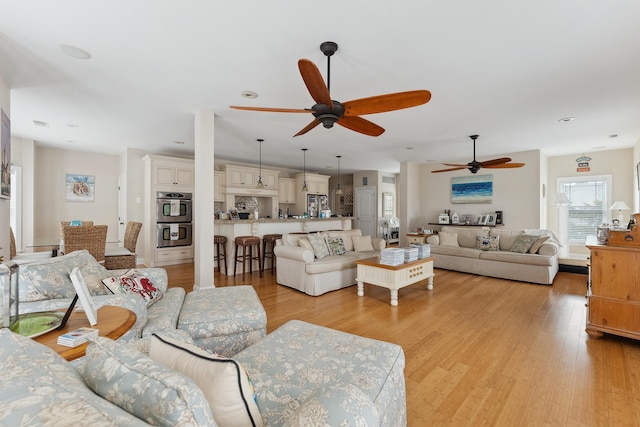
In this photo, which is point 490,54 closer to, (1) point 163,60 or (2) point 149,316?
(1) point 163,60

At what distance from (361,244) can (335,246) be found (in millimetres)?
607

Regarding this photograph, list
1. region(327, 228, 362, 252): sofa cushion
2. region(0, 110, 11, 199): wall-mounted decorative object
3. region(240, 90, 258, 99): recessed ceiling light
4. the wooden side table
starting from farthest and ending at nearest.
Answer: region(327, 228, 362, 252): sofa cushion, region(240, 90, 258, 99): recessed ceiling light, region(0, 110, 11, 199): wall-mounted decorative object, the wooden side table

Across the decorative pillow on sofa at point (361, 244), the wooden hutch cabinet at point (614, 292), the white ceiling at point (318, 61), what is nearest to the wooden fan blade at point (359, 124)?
the white ceiling at point (318, 61)

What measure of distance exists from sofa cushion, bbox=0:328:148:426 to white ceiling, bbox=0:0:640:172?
81.4 inches

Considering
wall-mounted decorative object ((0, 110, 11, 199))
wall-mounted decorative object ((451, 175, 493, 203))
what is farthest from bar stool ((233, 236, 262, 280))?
wall-mounted decorative object ((451, 175, 493, 203))

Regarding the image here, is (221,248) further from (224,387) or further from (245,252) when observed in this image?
(224,387)

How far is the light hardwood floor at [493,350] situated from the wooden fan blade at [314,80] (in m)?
2.16

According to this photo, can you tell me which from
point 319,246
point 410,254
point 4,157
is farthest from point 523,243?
point 4,157

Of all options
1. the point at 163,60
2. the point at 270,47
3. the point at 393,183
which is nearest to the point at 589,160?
the point at 393,183

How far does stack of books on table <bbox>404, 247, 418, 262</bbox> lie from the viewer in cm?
408

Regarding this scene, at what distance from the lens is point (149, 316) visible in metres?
2.06

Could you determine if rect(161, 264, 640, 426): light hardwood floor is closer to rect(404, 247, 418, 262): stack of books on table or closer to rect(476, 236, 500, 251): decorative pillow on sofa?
rect(404, 247, 418, 262): stack of books on table

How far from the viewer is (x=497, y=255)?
5207mm

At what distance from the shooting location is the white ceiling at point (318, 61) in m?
1.96
